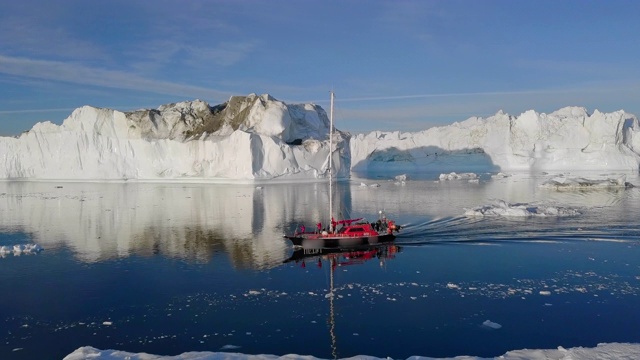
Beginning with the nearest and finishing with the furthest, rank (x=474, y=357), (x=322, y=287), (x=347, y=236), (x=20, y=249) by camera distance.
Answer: (x=474, y=357) < (x=322, y=287) < (x=20, y=249) < (x=347, y=236)

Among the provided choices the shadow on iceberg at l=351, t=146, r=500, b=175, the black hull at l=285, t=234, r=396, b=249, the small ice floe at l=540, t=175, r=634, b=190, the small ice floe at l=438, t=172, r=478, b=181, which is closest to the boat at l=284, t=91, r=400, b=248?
the black hull at l=285, t=234, r=396, b=249

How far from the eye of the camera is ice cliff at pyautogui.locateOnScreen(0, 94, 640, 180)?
1610 inches

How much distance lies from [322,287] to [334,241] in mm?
3761

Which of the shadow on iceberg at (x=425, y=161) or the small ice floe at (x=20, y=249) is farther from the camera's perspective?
the shadow on iceberg at (x=425, y=161)

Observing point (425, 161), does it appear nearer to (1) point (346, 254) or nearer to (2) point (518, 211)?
(2) point (518, 211)

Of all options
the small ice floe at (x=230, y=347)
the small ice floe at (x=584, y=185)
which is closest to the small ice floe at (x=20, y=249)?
the small ice floe at (x=230, y=347)

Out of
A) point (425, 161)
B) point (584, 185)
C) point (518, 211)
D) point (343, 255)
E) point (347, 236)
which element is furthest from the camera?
point (425, 161)

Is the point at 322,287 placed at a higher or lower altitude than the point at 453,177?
lower

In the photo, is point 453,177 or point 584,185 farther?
point 453,177

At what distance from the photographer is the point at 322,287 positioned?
10062 mm

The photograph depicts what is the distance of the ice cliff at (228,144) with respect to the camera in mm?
40906

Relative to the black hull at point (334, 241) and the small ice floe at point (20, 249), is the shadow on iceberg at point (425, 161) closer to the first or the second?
the black hull at point (334, 241)

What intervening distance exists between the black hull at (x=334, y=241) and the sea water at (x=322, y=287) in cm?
34

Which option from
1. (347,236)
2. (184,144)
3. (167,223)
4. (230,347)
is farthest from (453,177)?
(230,347)
